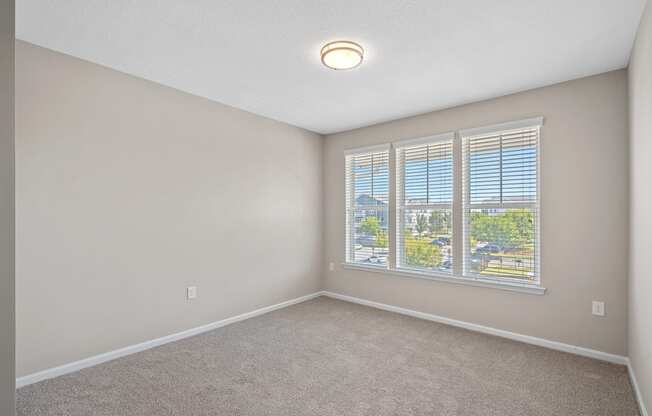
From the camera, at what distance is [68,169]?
8.77 feet

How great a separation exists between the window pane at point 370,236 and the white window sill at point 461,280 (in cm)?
10

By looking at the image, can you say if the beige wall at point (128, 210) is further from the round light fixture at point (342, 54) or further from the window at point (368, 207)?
the round light fixture at point (342, 54)

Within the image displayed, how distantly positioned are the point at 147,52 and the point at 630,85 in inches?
151

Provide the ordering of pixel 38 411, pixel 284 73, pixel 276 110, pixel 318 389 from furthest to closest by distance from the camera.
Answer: pixel 276 110
pixel 284 73
pixel 318 389
pixel 38 411

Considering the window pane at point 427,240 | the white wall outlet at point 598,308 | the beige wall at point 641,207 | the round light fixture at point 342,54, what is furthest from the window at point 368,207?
the beige wall at point 641,207

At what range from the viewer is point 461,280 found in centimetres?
375

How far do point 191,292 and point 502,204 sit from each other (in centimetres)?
338

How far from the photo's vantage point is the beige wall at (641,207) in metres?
1.94

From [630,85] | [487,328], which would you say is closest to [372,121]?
[630,85]

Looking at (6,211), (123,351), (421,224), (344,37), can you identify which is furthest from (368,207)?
(6,211)

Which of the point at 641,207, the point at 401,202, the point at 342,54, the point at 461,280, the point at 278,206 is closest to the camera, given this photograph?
the point at 641,207

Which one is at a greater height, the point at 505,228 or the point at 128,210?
the point at 128,210

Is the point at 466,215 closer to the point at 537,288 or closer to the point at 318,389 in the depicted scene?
the point at 537,288

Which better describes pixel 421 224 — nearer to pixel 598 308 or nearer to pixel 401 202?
pixel 401 202
